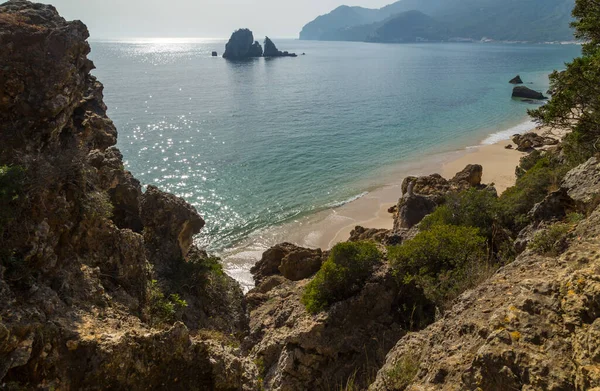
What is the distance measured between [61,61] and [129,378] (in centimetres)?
808

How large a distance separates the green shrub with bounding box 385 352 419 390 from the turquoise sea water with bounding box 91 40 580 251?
60.2 ft

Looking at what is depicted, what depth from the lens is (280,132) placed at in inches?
1919

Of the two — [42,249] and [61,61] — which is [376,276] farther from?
[61,61]

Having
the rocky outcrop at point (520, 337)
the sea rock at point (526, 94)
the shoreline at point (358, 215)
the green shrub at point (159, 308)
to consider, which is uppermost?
the sea rock at point (526, 94)

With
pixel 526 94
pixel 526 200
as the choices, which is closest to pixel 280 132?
pixel 526 200

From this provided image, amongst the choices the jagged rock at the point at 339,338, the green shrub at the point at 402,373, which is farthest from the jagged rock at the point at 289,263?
the green shrub at the point at 402,373

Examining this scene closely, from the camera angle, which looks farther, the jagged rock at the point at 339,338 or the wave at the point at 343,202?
the wave at the point at 343,202

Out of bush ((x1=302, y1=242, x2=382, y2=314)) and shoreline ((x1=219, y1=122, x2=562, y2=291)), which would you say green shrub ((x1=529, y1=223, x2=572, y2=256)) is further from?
shoreline ((x1=219, y1=122, x2=562, y2=291))

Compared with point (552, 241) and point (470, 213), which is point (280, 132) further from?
point (552, 241)

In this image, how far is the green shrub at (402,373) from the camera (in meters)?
6.82

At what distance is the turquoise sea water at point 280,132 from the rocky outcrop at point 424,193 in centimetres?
702

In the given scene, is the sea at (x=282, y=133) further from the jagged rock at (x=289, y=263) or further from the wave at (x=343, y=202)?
the jagged rock at (x=289, y=263)

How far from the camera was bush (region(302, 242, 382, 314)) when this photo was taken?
36.8ft

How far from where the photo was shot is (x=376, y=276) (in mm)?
11359
